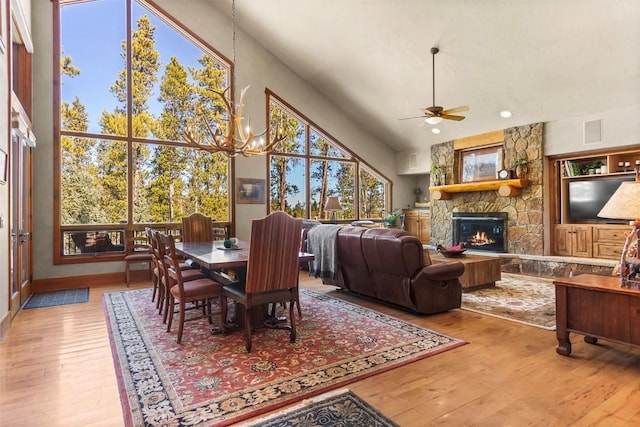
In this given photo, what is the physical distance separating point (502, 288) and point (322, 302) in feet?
9.24

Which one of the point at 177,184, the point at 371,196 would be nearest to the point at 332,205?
the point at 371,196

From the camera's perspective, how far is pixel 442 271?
3994 mm

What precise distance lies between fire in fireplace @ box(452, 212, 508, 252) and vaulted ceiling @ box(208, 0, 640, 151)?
1.86 m

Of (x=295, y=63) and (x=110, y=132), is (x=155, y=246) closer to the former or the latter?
(x=110, y=132)

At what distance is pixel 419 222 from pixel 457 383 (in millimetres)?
7735

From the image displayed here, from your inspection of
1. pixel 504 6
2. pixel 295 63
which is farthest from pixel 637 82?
pixel 295 63

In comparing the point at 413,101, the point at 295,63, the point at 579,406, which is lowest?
the point at 579,406

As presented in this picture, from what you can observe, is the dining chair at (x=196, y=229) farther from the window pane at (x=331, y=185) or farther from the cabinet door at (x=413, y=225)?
the cabinet door at (x=413, y=225)

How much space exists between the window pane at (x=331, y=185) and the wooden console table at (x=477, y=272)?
13.2 feet

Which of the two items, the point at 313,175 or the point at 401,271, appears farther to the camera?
the point at 313,175

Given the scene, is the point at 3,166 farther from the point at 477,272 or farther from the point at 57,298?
the point at 477,272

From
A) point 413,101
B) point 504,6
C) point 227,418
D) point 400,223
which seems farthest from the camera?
point 400,223

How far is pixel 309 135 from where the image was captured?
877cm

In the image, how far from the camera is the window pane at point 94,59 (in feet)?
19.8
